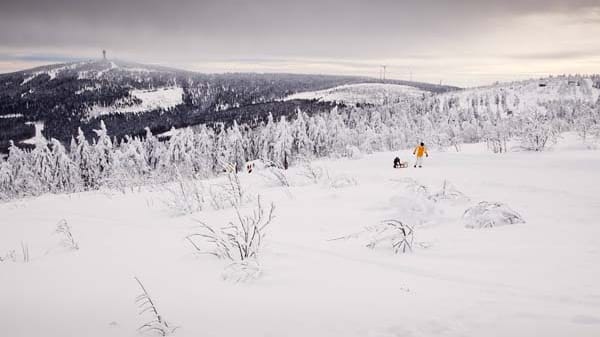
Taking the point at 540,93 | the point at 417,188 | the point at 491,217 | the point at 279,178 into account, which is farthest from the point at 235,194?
the point at 540,93

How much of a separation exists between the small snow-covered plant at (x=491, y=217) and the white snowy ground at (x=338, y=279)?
0.56ft

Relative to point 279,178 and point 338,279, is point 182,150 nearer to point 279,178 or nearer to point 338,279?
point 279,178

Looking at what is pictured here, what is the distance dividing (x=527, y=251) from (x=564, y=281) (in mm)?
764

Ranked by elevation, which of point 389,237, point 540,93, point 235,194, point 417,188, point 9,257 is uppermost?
point 540,93

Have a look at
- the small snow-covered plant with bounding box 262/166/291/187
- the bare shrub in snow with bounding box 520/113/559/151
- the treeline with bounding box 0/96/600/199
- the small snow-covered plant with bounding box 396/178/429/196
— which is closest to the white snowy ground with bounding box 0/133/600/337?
the small snow-covered plant with bounding box 396/178/429/196

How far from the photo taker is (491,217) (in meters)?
4.93

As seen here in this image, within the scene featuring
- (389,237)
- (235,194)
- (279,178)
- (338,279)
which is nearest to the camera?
(338,279)

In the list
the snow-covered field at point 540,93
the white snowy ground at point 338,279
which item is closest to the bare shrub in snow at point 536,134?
the white snowy ground at point 338,279

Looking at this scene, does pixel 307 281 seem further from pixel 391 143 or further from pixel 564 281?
pixel 391 143

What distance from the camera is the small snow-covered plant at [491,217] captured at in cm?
493

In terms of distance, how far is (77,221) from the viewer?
777cm

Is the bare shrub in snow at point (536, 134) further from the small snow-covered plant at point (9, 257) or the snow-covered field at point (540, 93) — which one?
the snow-covered field at point (540, 93)

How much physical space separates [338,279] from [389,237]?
1.20 m

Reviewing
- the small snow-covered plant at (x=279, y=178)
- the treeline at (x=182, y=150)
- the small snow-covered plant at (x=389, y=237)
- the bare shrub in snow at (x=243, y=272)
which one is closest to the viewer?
the bare shrub in snow at (x=243, y=272)
